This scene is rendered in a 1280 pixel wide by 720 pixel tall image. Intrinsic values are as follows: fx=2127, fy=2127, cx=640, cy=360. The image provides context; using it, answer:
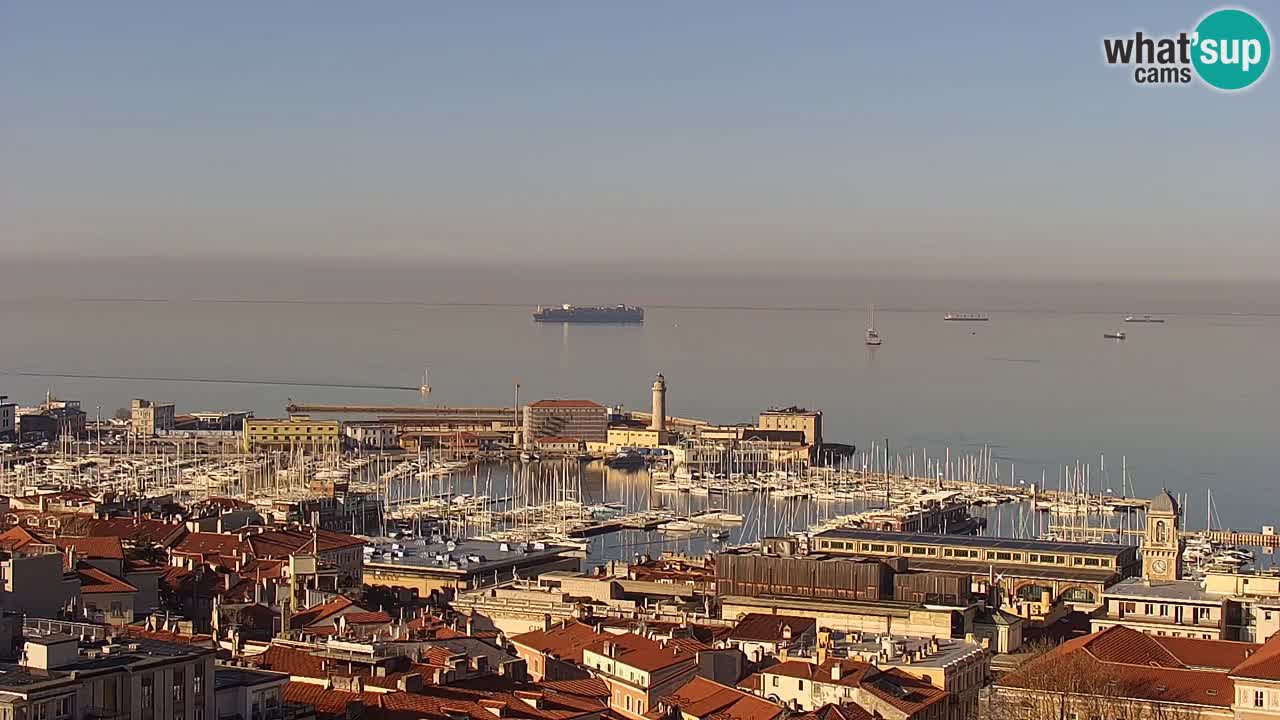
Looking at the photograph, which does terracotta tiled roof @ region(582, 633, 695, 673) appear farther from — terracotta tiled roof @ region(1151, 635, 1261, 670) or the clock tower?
the clock tower

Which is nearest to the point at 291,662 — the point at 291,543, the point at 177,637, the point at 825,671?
the point at 177,637

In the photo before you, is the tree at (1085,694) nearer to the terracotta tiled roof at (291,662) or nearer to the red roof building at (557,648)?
the red roof building at (557,648)

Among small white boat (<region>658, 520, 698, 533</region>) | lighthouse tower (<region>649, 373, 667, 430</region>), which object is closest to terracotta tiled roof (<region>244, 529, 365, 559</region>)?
small white boat (<region>658, 520, 698, 533</region>)

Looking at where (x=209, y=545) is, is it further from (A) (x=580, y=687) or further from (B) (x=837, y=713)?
(B) (x=837, y=713)

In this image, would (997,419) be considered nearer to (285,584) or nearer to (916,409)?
(916,409)

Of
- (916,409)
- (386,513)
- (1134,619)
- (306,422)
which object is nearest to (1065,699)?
(1134,619)

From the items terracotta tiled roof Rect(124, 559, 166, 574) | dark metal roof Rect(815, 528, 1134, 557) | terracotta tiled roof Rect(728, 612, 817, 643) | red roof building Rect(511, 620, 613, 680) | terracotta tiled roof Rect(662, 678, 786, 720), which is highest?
dark metal roof Rect(815, 528, 1134, 557)
